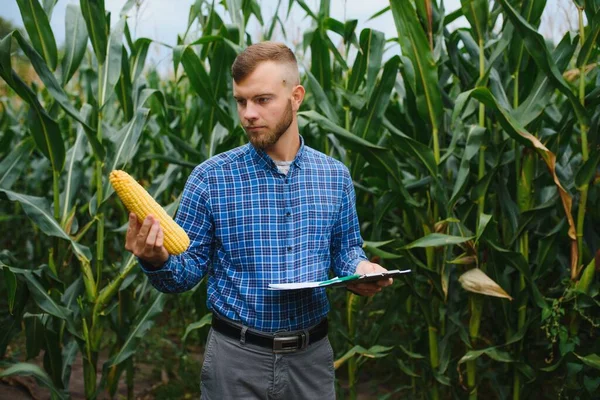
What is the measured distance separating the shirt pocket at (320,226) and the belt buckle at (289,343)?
239 millimetres

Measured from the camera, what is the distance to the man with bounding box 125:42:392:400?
1.76 metres

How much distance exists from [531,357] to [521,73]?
1.42 m

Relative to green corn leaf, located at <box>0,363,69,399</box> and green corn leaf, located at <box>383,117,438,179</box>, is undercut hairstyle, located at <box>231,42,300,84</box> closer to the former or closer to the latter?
green corn leaf, located at <box>383,117,438,179</box>

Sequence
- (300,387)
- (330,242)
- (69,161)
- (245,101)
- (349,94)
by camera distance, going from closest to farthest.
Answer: (245,101) → (300,387) → (330,242) → (349,94) → (69,161)

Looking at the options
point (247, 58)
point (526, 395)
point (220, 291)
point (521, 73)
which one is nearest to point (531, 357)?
point (526, 395)

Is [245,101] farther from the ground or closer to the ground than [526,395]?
farther from the ground

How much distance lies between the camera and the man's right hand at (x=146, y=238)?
4.85 ft

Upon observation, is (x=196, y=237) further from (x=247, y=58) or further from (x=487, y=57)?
(x=487, y=57)

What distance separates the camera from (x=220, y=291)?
1.84 m

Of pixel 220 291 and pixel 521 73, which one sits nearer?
pixel 220 291

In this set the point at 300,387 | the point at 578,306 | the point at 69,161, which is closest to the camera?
the point at 300,387

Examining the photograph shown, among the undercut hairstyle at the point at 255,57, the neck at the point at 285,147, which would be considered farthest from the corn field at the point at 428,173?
the undercut hairstyle at the point at 255,57

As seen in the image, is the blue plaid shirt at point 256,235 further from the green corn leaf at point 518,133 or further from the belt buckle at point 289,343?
the green corn leaf at point 518,133

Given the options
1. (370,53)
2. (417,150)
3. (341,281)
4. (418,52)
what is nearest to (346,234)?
(341,281)
